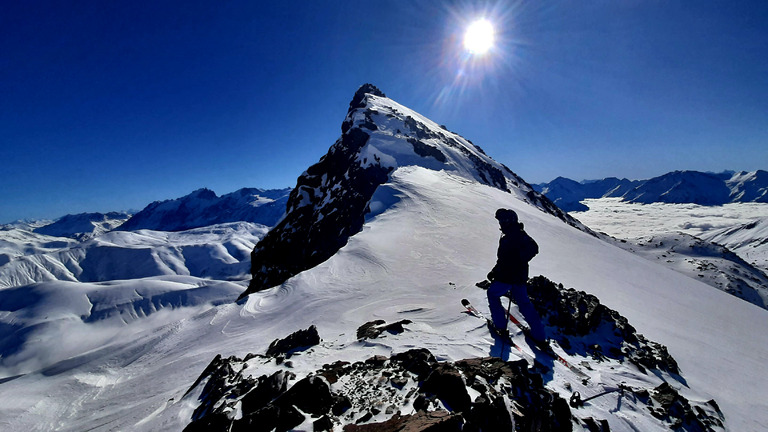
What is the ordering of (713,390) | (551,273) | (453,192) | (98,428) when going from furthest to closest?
(453,192), (551,273), (98,428), (713,390)

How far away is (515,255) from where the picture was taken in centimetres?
884

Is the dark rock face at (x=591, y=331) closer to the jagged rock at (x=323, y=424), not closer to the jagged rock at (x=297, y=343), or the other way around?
the jagged rock at (x=323, y=424)

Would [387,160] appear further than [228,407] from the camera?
Yes

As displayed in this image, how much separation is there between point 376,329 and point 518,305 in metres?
4.61

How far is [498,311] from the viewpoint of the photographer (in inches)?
350

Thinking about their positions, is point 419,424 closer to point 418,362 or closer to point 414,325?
point 418,362

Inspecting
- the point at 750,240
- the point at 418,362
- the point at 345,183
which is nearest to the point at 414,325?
the point at 418,362

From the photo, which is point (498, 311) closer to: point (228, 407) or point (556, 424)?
point (556, 424)

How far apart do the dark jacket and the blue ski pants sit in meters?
0.22

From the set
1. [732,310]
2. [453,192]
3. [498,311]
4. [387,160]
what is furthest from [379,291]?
[387,160]

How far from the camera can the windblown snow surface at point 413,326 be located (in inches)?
312

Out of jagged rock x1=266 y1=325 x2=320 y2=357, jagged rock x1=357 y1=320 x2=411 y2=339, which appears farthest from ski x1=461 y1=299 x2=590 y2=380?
jagged rock x1=266 y1=325 x2=320 y2=357

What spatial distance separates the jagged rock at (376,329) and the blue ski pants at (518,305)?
9.71 ft

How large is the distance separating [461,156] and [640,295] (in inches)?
1792
